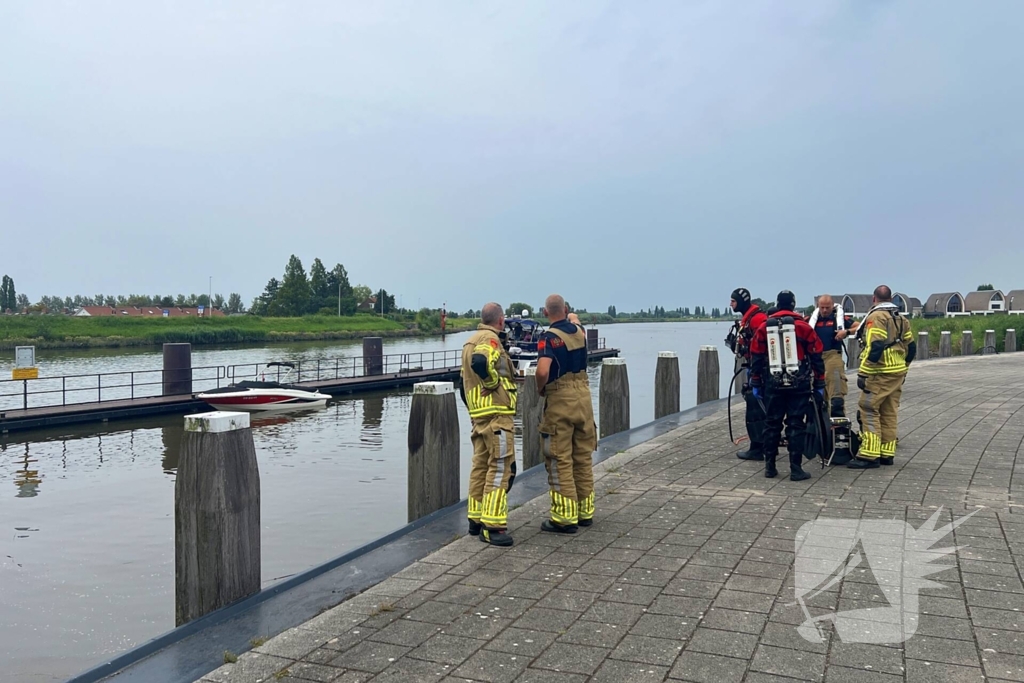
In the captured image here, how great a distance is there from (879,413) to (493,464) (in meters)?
4.66

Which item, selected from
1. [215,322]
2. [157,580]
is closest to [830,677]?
[157,580]

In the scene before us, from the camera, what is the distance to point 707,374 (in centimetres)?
1475

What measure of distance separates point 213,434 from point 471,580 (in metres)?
1.78

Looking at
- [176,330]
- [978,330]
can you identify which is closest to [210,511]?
[978,330]

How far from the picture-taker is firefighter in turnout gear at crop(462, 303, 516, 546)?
5.77 metres

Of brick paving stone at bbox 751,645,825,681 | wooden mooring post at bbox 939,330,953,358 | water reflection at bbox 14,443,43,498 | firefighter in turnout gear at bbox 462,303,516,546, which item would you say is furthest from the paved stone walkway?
wooden mooring post at bbox 939,330,953,358

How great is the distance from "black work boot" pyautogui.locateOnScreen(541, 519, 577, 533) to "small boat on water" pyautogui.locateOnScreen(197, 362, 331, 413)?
65.3 feet

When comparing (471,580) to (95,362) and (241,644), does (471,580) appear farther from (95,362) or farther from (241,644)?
(95,362)

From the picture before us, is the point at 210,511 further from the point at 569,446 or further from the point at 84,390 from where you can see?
the point at 84,390

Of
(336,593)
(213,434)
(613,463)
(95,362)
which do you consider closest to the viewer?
(213,434)

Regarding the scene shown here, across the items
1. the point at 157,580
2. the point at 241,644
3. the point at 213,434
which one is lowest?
the point at 157,580

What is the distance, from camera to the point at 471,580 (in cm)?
502

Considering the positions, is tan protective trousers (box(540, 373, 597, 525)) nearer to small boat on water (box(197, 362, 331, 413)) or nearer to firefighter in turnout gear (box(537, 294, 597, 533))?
firefighter in turnout gear (box(537, 294, 597, 533))

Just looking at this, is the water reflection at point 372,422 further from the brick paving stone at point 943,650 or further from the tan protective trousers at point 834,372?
the brick paving stone at point 943,650
